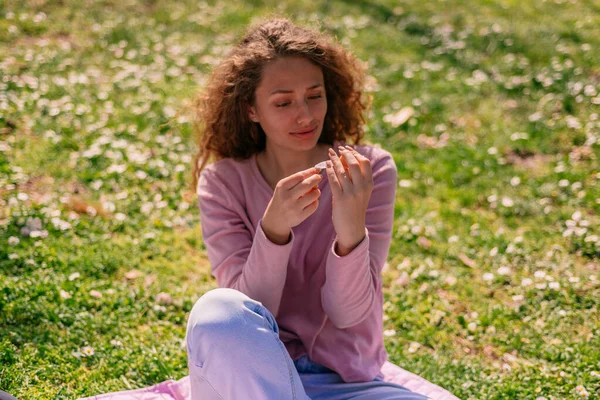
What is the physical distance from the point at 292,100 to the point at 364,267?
680 millimetres

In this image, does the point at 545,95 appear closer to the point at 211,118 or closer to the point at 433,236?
the point at 433,236

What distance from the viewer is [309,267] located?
8.83 ft

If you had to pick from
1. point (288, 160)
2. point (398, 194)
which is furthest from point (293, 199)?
point (398, 194)

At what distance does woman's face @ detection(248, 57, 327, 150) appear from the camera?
2.62m

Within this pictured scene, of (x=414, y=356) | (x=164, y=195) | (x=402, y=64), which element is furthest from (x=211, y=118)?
(x=402, y=64)

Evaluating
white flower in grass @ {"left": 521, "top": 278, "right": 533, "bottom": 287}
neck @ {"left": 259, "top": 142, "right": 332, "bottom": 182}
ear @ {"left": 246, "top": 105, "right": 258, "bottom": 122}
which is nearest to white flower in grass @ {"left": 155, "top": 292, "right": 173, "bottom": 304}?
neck @ {"left": 259, "top": 142, "right": 332, "bottom": 182}

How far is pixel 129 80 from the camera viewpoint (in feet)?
20.2

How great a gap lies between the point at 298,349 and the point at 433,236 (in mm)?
1879

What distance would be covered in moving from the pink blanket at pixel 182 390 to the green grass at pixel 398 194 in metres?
A: 0.24

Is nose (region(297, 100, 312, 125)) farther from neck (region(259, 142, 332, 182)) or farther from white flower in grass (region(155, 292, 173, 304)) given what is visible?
white flower in grass (region(155, 292, 173, 304))

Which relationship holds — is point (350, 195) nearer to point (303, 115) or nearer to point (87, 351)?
point (303, 115)

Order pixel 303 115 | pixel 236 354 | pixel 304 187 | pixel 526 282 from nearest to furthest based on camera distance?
1. pixel 236 354
2. pixel 304 187
3. pixel 303 115
4. pixel 526 282

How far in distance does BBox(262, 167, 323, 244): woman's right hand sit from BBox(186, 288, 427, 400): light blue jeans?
0.30 metres

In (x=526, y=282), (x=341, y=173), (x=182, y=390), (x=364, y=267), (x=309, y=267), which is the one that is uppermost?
(x=341, y=173)
